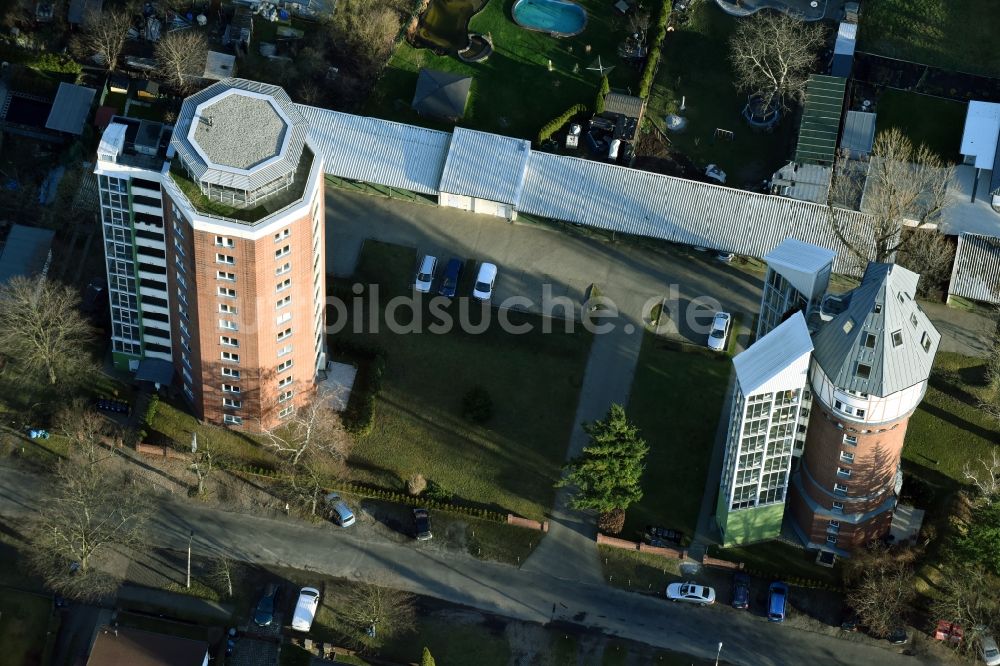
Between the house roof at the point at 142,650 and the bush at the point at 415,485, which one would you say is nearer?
the house roof at the point at 142,650

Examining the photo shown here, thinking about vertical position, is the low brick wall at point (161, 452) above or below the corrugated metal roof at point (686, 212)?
below

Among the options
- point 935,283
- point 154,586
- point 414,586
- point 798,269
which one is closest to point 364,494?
point 414,586

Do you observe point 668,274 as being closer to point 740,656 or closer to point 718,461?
point 718,461

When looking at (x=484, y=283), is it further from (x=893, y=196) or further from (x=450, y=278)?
(x=893, y=196)

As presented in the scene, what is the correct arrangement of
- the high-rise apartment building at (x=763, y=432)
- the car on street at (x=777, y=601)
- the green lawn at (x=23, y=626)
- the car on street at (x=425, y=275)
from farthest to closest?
the car on street at (x=425, y=275)
the car on street at (x=777, y=601)
the green lawn at (x=23, y=626)
the high-rise apartment building at (x=763, y=432)

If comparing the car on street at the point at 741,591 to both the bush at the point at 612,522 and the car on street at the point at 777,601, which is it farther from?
the bush at the point at 612,522

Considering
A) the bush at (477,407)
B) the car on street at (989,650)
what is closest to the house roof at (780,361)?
the car on street at (989,650)

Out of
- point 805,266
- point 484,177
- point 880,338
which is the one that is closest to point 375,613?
point 805,266
